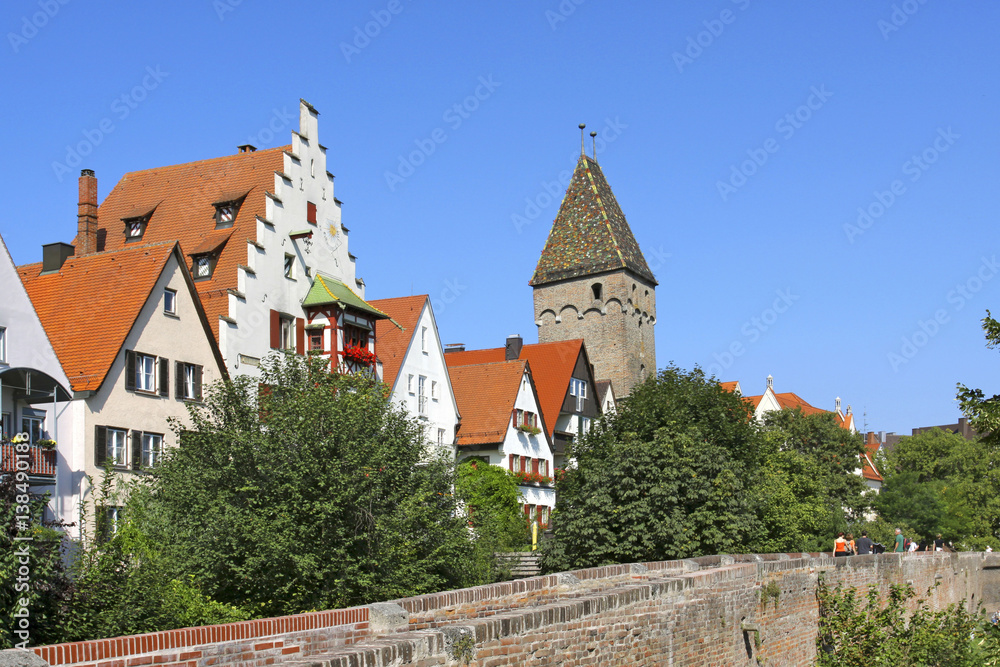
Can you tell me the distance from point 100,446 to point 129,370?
2382 millimetres

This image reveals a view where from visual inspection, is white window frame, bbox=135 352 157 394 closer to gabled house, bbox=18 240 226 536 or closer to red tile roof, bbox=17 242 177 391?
gabled house, bbox=18 240 226 536

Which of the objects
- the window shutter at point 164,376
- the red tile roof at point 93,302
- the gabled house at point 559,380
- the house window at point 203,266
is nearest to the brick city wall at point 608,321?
the gabled house at point 559,380

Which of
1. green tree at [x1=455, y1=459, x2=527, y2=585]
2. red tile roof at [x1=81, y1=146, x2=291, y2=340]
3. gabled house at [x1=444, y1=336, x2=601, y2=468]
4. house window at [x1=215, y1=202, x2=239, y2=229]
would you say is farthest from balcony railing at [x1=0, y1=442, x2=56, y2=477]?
gabled house at [x1=444, y1=336, x2=601, y2=468]

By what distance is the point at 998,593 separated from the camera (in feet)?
154

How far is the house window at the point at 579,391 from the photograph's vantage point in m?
56.2

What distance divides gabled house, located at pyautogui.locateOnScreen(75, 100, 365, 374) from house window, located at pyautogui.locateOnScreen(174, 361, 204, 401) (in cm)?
187

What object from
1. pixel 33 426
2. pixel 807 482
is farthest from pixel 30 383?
pixel 807 482

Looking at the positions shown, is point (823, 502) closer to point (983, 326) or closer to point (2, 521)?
point (983, 326)

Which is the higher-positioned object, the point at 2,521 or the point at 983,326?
the point at 983,326

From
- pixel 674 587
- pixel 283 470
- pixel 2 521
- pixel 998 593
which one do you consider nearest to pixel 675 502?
pixel 283 470

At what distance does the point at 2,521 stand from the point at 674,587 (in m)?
9.78

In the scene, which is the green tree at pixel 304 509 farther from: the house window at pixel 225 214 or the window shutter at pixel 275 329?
the house window at pixel 225 214

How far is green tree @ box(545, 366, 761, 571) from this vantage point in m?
31.4

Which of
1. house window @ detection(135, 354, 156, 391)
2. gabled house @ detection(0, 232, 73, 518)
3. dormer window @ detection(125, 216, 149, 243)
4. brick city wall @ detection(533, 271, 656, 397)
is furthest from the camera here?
brick city wall @ detection(533, 271, 656, 397)
